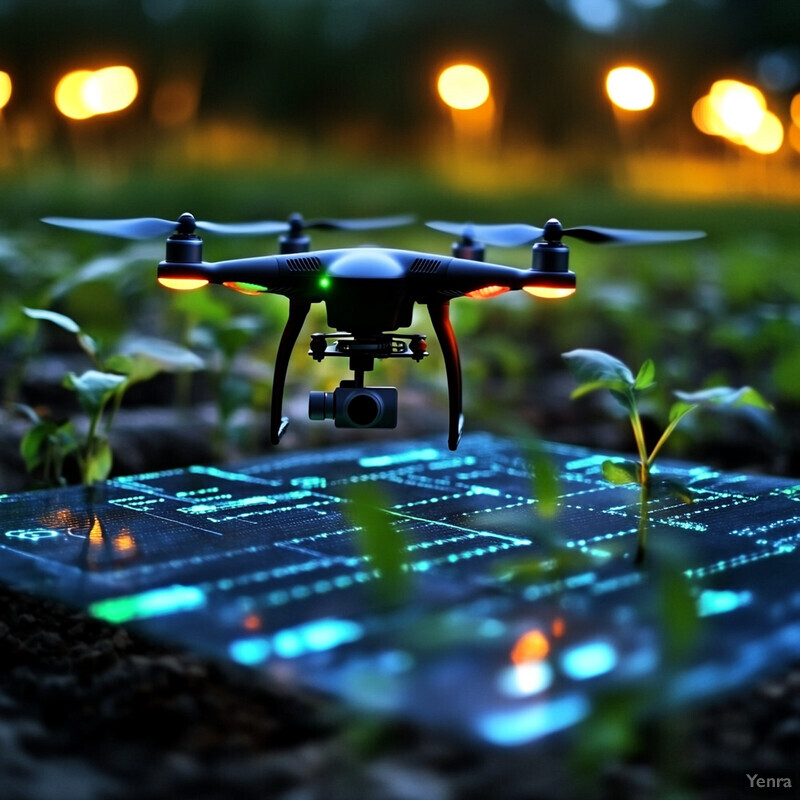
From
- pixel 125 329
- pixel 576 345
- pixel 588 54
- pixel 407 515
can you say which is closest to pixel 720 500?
pixel 407 515

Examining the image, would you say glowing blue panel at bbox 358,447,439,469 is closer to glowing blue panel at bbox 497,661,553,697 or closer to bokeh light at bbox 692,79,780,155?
glowing blue panel at bbox 497,661,553,697

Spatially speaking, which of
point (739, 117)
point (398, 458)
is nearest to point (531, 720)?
point (398, 458)

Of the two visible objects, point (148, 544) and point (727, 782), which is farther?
point (148, 544)

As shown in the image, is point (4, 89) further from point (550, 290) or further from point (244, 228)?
point (550, 290)

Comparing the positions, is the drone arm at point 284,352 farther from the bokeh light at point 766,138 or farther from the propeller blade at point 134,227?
the bokeh light at point 766,138

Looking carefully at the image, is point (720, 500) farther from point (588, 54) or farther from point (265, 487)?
point (588, 54)

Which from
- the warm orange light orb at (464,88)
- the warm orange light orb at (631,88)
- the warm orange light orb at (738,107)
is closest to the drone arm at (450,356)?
the warm orange light orb at (631,88)

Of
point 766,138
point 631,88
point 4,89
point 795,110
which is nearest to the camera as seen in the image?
point 631,88

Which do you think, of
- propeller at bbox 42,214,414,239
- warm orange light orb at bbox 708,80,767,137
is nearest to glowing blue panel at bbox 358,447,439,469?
propeller at bbox 42,214,414,239
